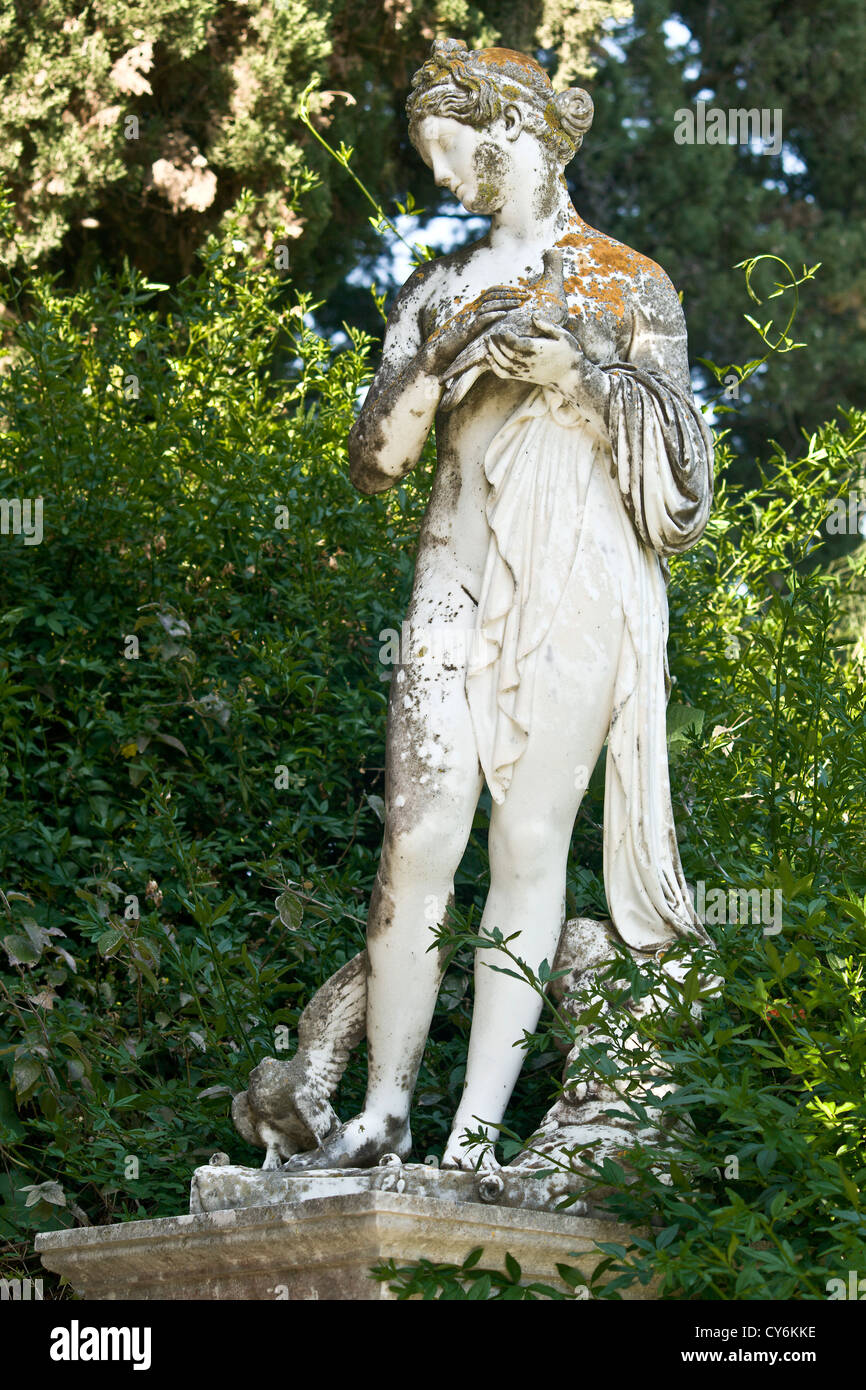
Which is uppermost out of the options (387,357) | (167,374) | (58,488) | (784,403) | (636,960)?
(784,403)

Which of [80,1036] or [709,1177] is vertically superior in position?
[80,1036]

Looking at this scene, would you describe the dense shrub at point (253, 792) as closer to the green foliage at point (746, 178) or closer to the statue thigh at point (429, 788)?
the statue thigh at point (429, 788)

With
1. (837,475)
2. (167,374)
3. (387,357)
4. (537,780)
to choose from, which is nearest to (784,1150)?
(537,780)

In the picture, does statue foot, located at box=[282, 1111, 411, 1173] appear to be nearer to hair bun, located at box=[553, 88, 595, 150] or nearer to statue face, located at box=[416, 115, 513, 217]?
statue face, located at box=[416, 115, 513, 217]

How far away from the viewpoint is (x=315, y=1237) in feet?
8.66

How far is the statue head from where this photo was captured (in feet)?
10.8

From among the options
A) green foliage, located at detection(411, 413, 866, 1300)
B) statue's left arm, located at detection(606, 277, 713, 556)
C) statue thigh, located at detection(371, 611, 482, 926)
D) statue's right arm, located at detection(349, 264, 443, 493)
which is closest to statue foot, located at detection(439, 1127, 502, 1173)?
green foliage, located at detection(411, 413, 866, 1300)

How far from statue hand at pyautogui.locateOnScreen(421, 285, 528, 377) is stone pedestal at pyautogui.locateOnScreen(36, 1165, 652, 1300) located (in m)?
1.50

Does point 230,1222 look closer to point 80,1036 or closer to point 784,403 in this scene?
point 80,1036

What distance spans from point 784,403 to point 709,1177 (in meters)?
8.80

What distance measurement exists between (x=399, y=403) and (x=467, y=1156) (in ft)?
4.69

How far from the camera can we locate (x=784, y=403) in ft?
36.1

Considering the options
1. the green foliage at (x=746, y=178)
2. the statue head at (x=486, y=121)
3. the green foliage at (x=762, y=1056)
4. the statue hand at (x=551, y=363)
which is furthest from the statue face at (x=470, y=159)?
the green foliage at (x=746, y=178)

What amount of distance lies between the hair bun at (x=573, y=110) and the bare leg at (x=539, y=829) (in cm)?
99
